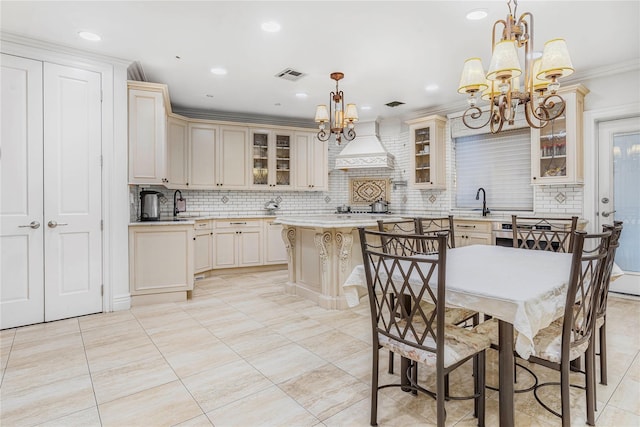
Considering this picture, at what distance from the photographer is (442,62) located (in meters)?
3.90

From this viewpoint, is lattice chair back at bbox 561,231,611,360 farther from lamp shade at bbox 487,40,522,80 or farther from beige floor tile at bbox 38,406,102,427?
beige floor tile at bbox 38,406,102,427

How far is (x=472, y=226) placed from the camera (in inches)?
192

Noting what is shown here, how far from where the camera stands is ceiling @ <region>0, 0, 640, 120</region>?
279 centimetres

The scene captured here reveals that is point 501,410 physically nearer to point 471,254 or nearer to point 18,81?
point 471,254

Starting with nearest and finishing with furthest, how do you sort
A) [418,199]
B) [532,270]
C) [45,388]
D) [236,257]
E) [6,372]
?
[532,270], [45,388], [6,372], [236,257], [418,199]

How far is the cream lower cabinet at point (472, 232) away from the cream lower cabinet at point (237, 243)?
3050 millimetres

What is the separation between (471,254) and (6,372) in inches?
128

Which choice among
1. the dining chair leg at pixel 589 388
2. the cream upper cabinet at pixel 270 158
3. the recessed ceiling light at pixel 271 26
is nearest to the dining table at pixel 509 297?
the dining chair leg at pixel 589 388

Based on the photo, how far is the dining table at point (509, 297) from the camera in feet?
4.62

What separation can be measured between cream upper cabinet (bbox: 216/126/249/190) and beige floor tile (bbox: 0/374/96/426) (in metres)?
3.88

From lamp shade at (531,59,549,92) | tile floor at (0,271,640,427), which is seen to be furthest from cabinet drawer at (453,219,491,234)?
lamp shade at (531,59,549,92)

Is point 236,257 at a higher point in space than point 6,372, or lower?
higher

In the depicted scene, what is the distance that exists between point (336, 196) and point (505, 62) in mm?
5119

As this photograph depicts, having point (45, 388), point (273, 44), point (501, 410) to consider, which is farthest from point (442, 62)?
point (45, 388)
